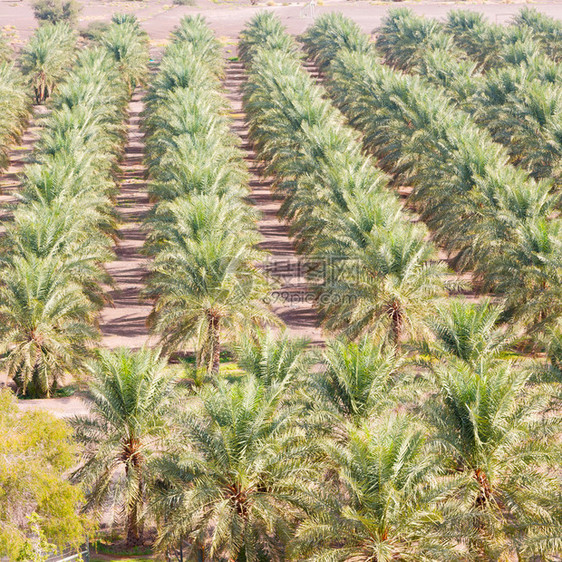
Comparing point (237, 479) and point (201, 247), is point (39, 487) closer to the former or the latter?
point (237, 479)

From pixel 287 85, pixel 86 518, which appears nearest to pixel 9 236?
pixel 86 518

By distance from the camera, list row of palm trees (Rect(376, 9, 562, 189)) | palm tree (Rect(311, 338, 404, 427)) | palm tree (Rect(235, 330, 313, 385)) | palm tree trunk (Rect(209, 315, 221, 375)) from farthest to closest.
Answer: row of palm trees (Rect(376, 9, 562, 189)), palm tree trunk (Rect(209, 315, 221, 375)), palm tree (Rect(235, 330, 313, 385)), palm tree (Rect(311, 338, 404, 427))

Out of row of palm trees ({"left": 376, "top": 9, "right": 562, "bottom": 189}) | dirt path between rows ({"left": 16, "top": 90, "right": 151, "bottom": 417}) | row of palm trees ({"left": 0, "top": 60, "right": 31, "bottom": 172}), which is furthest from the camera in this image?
row of palm trees ({"left": 0, "top": 60, "right": 31, "bottom": 172})

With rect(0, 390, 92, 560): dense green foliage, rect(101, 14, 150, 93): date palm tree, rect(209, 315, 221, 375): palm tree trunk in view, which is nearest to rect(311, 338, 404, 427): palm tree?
rect(0, 390, 92, 560): dense green foliage

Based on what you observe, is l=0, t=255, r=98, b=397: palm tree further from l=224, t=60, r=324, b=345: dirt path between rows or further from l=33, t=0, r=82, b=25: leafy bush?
l=33, t=0, r=82, b=25: leafy bush

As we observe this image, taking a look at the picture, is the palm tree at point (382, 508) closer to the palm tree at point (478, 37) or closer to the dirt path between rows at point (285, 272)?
the dirt path between rows at point (285, 272)

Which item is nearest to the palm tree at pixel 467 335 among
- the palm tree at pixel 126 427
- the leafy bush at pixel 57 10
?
the palm tree at pixel 126 427

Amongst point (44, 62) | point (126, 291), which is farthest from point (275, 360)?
point (44, 62)
